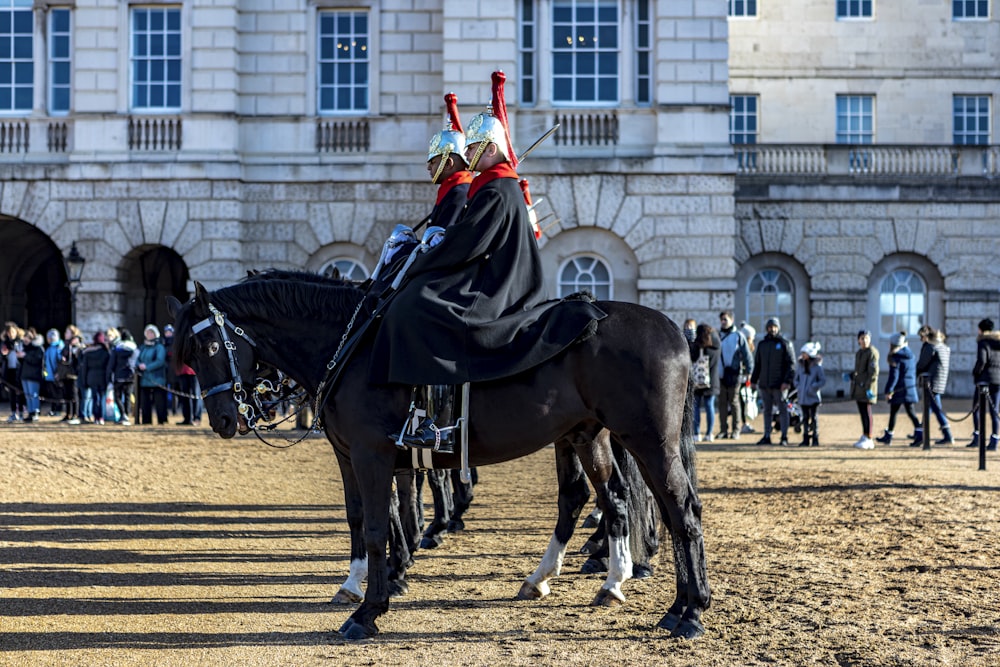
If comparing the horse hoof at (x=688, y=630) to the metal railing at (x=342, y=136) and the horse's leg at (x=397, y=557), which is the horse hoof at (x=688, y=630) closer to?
the horse's leg at (x=397, y=557)

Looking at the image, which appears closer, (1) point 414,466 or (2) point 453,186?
(1) point 414,466

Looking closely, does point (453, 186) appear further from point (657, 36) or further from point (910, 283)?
point (910, 283)

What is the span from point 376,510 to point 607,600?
5.19 feet

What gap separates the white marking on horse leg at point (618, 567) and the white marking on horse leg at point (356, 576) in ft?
4.96

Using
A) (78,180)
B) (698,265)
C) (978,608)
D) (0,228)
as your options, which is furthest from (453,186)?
(0,228)

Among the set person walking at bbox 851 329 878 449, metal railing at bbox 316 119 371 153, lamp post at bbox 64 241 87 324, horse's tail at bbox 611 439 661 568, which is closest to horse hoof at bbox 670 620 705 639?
horse's tail at bbox 611 439 661 568

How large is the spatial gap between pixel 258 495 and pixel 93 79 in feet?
47.1

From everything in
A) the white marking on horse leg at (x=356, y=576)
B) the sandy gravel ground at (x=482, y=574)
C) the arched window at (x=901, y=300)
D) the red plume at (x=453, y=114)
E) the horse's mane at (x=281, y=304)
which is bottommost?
the sandy gravel ground at (x=482, y=574)

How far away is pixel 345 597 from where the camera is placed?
7887mm

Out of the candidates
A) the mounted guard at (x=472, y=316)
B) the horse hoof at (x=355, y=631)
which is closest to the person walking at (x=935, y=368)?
the mounted guard at (x=472, y=316)

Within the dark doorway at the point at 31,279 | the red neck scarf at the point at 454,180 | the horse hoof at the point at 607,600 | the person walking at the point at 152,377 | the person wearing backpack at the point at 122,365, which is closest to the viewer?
the horse hoof at the point at 607,600

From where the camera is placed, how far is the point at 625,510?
27.2ft

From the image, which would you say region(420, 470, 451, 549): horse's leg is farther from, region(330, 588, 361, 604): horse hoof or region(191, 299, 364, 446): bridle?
region(191, 299, 364, 446): bridle

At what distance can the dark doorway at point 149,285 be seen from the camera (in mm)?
26297
